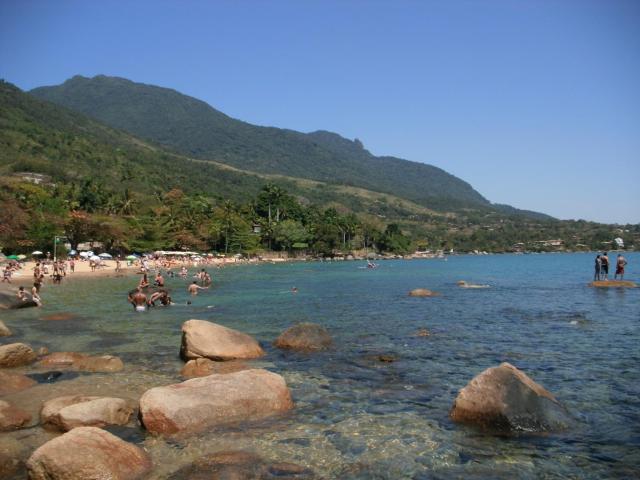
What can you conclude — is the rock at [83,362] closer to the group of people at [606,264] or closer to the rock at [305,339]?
the rock at [305,339]

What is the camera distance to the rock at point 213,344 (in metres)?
14.7

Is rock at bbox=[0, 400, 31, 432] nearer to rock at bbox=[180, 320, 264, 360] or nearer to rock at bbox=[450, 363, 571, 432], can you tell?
rock at bbox=[180, 320, 264, 360]

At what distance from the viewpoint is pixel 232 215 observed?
400 ft

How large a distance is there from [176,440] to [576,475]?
22.0 ft

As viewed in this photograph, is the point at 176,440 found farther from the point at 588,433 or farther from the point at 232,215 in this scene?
the point at 232,215

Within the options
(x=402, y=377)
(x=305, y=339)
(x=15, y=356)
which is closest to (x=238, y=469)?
(x=402, y=377)

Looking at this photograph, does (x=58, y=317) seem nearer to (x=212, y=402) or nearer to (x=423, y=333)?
(x=423, y=333)

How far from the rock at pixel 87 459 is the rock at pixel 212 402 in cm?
145

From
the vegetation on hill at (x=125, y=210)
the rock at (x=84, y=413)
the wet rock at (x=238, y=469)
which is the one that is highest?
the vegetation on hill at (x=125, y=210)

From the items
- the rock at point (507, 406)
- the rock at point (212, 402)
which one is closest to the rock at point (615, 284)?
the rock at point (507, 406)

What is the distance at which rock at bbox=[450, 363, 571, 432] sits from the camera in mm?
9305

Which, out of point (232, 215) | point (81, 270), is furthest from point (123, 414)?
point (232, 215)

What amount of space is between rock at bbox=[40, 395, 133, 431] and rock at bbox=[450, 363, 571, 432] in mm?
6679

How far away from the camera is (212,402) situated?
9805mm
